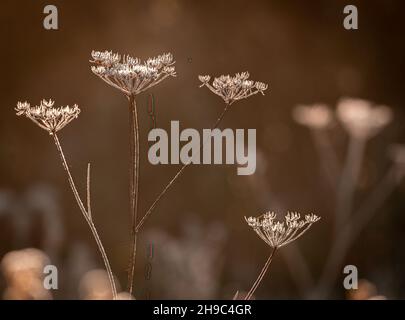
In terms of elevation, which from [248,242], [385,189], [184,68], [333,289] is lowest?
[333,289]

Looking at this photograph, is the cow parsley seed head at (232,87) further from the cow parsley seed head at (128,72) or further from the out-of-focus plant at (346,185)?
the out-of-focus plant at (346,185)

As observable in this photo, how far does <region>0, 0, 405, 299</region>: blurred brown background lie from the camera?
167 inches

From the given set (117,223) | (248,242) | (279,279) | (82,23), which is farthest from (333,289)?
(82,23)

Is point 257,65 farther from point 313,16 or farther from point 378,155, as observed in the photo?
point 378,155

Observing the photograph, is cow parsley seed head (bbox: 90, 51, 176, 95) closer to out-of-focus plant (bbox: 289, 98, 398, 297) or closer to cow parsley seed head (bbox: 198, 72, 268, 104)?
cow parsley seed head (bbox: 198, 72, 268, 104)

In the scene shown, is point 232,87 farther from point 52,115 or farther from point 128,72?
point 52,115

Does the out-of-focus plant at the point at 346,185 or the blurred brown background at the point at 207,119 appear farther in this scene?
the blurred brown background at the point at 207,119

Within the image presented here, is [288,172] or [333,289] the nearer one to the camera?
[333,289]

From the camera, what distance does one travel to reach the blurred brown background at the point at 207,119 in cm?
424

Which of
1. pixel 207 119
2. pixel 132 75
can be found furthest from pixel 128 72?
pixel 207 119

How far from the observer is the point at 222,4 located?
170 inches

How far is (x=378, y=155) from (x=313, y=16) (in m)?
1.06

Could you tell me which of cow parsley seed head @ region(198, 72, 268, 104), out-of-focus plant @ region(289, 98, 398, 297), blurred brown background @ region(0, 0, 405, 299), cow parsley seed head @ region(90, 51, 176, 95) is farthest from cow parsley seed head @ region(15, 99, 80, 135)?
blurred brown background @ region(0, 0, 405, 299)

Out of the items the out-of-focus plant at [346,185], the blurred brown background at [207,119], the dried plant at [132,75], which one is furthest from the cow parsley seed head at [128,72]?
the blurred brown background at [207,119]
